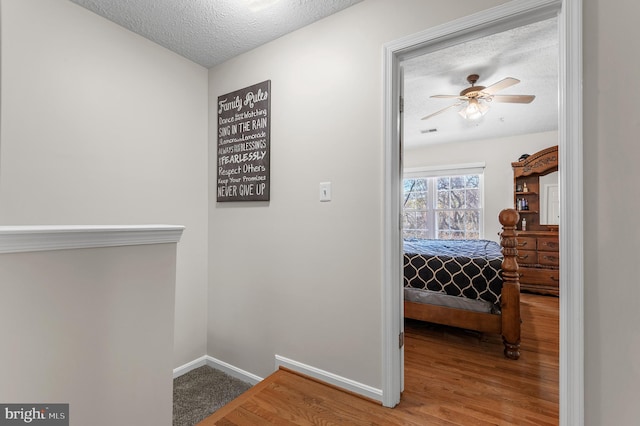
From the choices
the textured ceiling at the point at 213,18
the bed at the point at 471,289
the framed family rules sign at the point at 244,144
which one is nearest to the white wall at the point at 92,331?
the framed family rules sign at the point at 244,144

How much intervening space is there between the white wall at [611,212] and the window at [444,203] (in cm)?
414

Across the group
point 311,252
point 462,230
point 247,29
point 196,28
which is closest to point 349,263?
point 311,252

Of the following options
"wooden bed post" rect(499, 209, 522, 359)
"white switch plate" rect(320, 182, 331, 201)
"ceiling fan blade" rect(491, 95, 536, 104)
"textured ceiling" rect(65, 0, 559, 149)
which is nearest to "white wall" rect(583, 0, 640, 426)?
"textured ceiling" rect(65, 0, 559, 149)

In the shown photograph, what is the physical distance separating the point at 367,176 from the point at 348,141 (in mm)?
255

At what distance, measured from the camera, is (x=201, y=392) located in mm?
1984

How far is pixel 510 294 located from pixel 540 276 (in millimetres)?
2385

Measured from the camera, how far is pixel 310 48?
1870 millimetres

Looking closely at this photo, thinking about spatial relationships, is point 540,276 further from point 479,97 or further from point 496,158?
point 479,97

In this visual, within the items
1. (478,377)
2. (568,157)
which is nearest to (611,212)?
(568,157)

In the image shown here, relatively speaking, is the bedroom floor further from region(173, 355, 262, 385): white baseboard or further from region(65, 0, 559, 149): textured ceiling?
region(65, 0, 559, 149): textured ceiling

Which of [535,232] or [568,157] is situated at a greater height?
[568,157]

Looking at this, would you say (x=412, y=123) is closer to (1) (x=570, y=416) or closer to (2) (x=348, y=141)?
(2) (x=348, y=141)

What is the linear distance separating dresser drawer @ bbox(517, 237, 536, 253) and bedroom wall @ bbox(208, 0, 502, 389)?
140 inches

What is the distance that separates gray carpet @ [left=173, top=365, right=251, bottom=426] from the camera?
1759 mm
